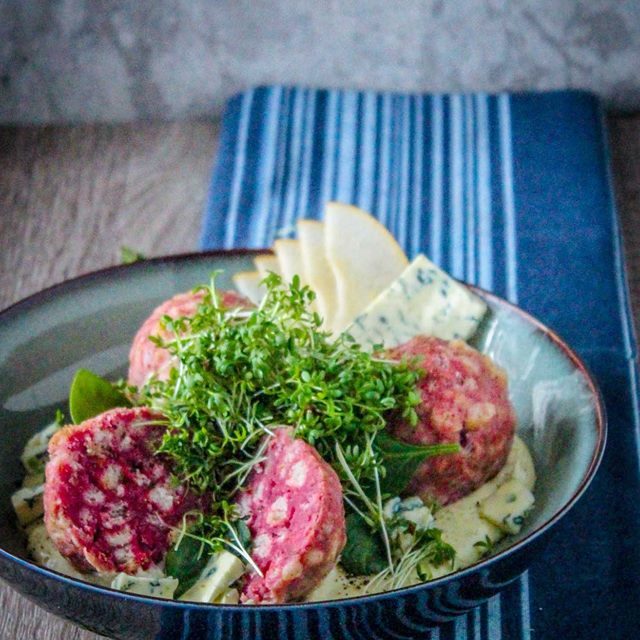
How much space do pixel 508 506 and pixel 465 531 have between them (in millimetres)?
87

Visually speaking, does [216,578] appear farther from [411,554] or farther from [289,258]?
[289,258]

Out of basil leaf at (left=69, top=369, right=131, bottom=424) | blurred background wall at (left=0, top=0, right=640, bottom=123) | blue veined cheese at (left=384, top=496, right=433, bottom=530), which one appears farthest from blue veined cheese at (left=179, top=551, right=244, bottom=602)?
blurred background wall at (left=0, top=0, right=640, bottom=123)

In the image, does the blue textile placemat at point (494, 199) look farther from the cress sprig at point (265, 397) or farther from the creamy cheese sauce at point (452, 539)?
the cress sprig at point (265, 397)

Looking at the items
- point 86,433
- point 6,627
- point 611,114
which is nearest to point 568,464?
point 86,433

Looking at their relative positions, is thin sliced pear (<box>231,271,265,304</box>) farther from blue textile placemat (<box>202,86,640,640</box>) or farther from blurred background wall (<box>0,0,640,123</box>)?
blurred background wall (<box>0,0,640,123</box>)

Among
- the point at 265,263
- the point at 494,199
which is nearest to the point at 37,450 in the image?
the point at 265,263

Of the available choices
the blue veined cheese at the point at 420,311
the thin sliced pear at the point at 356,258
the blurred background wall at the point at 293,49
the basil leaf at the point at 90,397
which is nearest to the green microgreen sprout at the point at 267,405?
the basil leaf at the point at 90,397

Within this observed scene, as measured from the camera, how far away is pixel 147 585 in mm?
1401

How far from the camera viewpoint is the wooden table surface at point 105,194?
8.80 feet

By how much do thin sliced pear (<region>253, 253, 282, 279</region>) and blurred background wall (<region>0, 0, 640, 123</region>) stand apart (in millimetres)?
1277

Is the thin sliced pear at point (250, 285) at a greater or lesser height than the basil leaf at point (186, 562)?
greater

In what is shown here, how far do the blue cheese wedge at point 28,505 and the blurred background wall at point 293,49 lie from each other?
1.91 metres

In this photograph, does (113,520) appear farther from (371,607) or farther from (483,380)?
(483,380)

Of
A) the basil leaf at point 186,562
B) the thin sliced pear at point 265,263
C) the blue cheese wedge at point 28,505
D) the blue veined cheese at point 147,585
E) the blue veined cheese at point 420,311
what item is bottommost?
the blue veined cheese at point 147,585
